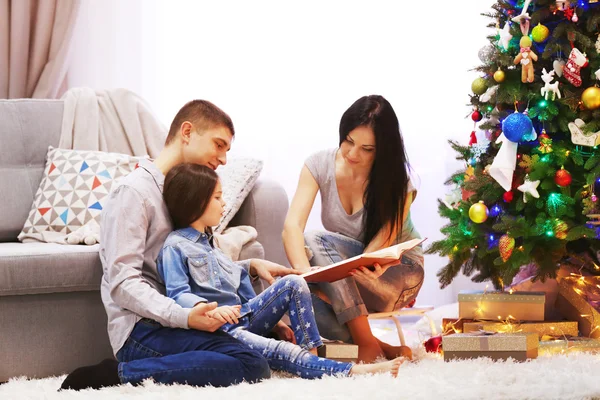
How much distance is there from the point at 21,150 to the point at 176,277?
3.92 ft

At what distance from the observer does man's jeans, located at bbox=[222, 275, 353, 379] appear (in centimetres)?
211

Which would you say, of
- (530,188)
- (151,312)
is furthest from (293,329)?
(530,188)

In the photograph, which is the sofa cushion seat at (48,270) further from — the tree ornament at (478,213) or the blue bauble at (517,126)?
the blue bauble at (517,126)

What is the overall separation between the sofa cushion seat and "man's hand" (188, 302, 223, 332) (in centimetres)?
46

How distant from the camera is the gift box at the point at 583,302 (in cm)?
274

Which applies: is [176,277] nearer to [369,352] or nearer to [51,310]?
[51,310]

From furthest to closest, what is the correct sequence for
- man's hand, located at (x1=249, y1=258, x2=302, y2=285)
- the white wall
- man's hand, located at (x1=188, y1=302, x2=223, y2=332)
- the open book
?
the white wall
man's hand, located at (x1=249, y1=258, x2=302, y2=285)
the open book
man's hand, located at (x1=188, y1=302, x2=223, y2=332)

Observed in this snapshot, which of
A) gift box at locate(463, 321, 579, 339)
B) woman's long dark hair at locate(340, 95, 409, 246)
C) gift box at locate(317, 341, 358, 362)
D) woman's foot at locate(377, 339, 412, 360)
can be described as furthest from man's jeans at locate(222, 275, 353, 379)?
gift box at locate(463, 321, 579, 339)

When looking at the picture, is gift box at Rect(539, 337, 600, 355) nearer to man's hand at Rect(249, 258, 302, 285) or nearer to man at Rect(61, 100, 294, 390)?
man's hand at Rect(249, 258, 302, 285)

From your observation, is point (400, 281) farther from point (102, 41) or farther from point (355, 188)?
point (102, 41)

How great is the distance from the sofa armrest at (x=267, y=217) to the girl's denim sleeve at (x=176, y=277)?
571 millimetres

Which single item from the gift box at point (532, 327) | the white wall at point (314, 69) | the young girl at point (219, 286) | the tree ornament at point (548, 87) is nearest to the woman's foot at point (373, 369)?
the young girl at point (219, 286)

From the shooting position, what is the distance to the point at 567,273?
9.53 feet

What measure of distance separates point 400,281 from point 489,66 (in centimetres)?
80
